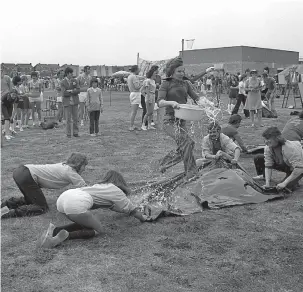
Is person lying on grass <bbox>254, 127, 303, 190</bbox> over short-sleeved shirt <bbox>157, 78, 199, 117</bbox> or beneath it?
beneath

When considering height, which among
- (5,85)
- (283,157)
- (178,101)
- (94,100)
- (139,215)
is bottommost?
(139,215)

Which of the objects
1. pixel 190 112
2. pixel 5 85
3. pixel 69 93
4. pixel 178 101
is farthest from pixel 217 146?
pixel 5 85

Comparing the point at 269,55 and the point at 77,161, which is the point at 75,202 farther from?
the point at 269,55

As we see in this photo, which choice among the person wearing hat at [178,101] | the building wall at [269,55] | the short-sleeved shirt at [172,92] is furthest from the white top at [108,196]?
the building wall at [269,55]

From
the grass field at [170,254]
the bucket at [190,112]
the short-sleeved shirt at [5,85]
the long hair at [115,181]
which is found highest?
the short-sleeved shirt at [5,85]

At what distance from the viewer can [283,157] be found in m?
5.66

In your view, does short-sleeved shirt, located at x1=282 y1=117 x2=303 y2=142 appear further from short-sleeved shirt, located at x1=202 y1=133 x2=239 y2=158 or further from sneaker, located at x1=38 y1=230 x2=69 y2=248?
sneaker, located at x1=38 y1=230 x2=69 y2=248

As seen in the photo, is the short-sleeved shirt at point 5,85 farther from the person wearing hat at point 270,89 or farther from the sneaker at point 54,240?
the person wearing hat at point 270,89

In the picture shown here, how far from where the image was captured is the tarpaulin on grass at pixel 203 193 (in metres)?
5.26

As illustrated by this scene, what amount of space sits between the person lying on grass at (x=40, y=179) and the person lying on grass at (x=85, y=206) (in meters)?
0.55

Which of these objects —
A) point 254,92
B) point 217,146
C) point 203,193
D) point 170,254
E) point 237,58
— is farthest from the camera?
point 237,58

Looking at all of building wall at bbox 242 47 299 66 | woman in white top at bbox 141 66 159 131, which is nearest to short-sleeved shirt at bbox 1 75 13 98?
woman in white top at bbox 141 66 159 131

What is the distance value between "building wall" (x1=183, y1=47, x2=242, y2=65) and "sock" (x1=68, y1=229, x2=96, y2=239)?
150 ft

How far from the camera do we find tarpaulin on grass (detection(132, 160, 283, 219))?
526 cm
